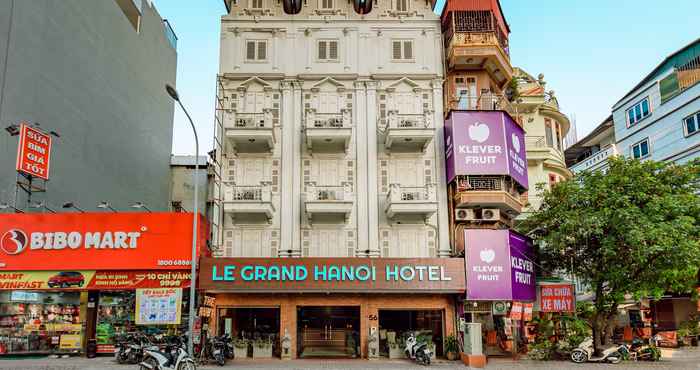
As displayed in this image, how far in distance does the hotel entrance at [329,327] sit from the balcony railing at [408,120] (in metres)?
8.95

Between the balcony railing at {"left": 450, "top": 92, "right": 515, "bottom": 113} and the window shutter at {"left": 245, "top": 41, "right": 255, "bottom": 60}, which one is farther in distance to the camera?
the balcony railing at {"left": 450, "top": 92, "right": 515, "bottom": 113}

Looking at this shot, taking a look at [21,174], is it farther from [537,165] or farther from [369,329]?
[537,165]

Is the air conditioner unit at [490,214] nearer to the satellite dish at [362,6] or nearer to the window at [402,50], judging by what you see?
the window at [402,50]

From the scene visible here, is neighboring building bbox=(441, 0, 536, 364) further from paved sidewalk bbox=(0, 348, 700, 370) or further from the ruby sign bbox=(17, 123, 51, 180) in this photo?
the ruby sign bbox=(17, 123, 51, 180)

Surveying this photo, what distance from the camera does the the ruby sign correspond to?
23000 mm

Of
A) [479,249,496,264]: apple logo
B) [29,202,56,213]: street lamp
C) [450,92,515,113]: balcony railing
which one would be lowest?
[479,249,496,264]: apple logo

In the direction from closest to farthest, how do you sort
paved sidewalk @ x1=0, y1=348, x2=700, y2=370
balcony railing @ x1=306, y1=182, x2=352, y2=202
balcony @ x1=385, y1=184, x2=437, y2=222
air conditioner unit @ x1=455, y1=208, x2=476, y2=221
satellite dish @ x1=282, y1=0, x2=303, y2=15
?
paved sidewalk @ x1=0, y1=348, x2=700, y2=370 → balcony @ x1=385, y1=184, x2=437, y2=222 → balcony railing @ x1=306, y1=182, x2=352, y2=202 → air conditioner unit @ x1=455, y1=208, x2=476, y2=221 → satellite dish @ x1=282, y1=0, x2=303, y2=15

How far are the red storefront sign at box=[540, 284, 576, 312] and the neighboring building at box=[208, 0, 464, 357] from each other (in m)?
4.66

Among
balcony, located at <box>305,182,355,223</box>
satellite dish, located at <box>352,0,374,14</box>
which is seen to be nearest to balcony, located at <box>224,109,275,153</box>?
balcony, located at <box>305,182,355,223</box>

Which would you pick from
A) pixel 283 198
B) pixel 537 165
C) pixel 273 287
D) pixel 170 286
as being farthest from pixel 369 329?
pixel 537 165

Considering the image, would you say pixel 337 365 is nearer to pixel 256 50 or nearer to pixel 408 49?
pixel 256 50

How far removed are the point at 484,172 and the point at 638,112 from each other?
92.5 feet

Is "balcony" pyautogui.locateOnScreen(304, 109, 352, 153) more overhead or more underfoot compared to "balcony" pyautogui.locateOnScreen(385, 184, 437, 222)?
more overhead

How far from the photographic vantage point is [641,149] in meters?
45.8
